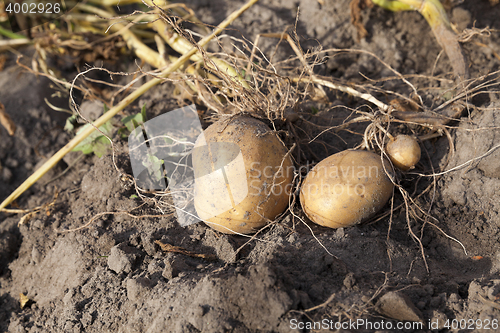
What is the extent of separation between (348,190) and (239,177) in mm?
528

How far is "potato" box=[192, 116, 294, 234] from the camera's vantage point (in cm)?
167

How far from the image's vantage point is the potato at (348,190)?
1.68 meters

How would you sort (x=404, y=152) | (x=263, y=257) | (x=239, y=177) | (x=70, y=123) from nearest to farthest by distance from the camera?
(x=263, y=257)
(x=239, y=177)
(x=404, y=152)
(x=70, y=123)

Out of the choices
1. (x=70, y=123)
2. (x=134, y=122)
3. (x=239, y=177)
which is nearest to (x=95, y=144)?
(x=134, y=122)

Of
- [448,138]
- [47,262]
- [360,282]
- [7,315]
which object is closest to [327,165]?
[360,282]

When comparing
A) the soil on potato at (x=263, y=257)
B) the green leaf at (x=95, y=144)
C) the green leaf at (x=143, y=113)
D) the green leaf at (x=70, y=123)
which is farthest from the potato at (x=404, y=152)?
the green leaf at (x=70, y=123)

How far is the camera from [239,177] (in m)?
1.66

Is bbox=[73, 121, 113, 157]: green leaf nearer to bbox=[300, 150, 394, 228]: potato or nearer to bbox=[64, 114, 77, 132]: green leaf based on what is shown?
bbox=[64, 114, 77, 132]: green leaf

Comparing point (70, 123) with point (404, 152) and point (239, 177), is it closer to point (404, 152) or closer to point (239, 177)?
point (239, 177)

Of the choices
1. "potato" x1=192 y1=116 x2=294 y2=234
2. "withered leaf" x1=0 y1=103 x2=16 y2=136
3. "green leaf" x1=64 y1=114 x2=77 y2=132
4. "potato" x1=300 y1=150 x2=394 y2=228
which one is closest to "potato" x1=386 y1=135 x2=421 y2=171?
"potato" x1=300 y1=150 x2=394 y2=228

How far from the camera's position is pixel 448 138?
1917 millimetres

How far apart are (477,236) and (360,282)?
0.72 metres

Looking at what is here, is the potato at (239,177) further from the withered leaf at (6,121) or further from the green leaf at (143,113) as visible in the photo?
the withered leaf at (6,121)

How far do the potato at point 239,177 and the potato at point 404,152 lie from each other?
22.0 inches
